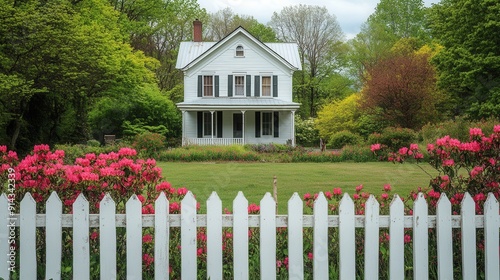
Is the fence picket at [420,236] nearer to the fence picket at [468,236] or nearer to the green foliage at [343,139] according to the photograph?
the fence picket at [468,236]

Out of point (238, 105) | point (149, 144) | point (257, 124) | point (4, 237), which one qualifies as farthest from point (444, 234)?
point (257, 124)

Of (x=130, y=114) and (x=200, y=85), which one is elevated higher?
(x=200, y=85)

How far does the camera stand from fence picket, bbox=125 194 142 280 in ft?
12.7

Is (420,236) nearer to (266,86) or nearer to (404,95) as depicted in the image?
(404,95)

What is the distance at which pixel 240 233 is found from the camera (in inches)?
153

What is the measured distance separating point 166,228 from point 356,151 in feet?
60.6

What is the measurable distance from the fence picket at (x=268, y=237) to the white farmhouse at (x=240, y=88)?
1046 inches

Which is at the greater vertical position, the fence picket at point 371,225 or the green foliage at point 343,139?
the green foliage at point 343,139

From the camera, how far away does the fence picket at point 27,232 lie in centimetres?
388

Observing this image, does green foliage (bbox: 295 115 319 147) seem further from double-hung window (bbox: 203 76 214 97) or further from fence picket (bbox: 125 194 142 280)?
fence picket (bbox: 125 194 142 280)

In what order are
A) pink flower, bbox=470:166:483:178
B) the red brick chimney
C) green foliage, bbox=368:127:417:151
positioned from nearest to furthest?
pink flower, bbox=470:166:483:178 < green foliage, bbox=368:127:417:151 < the red brick chimney

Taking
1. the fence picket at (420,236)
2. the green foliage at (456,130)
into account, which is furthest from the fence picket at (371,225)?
the green foliage at (456,130)

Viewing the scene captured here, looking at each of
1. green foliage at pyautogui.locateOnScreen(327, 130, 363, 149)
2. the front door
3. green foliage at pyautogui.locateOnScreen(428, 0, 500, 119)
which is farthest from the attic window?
green foliage at pyautogui.locateOnScreen(428, 0, 500, 119)

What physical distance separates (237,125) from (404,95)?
9696 mm
